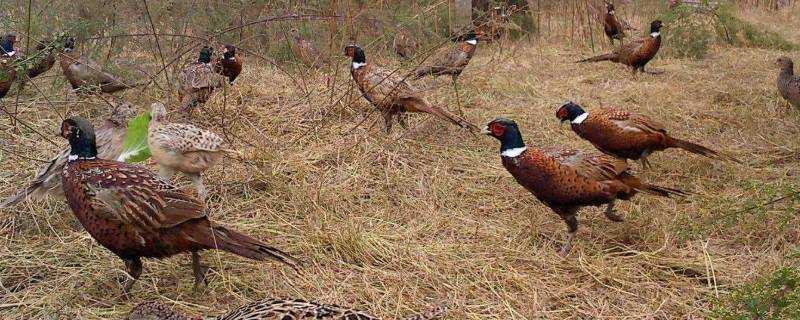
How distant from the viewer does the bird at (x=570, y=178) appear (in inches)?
172

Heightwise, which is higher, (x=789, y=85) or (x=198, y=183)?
(x=198, y=183)

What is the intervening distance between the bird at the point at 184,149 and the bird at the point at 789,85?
17.5 ft

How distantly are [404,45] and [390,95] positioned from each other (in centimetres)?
374

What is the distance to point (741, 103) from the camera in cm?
762

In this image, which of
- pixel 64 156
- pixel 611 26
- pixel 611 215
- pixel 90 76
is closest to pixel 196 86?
pixel 90 76

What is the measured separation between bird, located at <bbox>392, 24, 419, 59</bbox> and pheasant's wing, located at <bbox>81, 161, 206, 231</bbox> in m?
6.31

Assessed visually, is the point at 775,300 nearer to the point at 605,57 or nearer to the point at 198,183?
the point at 198,183

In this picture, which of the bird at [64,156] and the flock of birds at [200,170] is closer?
the flock of birds at [200,170]

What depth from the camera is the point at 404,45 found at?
9.99 m

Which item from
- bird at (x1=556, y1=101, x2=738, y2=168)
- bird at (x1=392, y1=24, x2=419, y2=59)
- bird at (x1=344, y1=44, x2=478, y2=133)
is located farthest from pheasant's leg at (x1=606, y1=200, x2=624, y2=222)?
bird at (x1=392, y1=24, x2=419, y2=59)

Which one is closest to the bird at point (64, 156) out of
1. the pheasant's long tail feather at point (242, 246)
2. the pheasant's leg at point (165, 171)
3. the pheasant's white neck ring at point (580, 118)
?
the pheasant's leg at point (165, 171)

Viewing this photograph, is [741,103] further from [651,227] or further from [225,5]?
[225,5]

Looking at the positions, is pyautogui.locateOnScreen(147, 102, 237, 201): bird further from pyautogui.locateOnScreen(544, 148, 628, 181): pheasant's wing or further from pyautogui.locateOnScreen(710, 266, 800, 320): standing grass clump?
pyautogui.locateOnScreen(710, 266, 800, 320): standing grass clump

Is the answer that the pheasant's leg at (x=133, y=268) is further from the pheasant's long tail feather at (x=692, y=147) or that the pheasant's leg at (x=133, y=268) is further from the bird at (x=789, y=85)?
the bird at (x=789, y=85)
